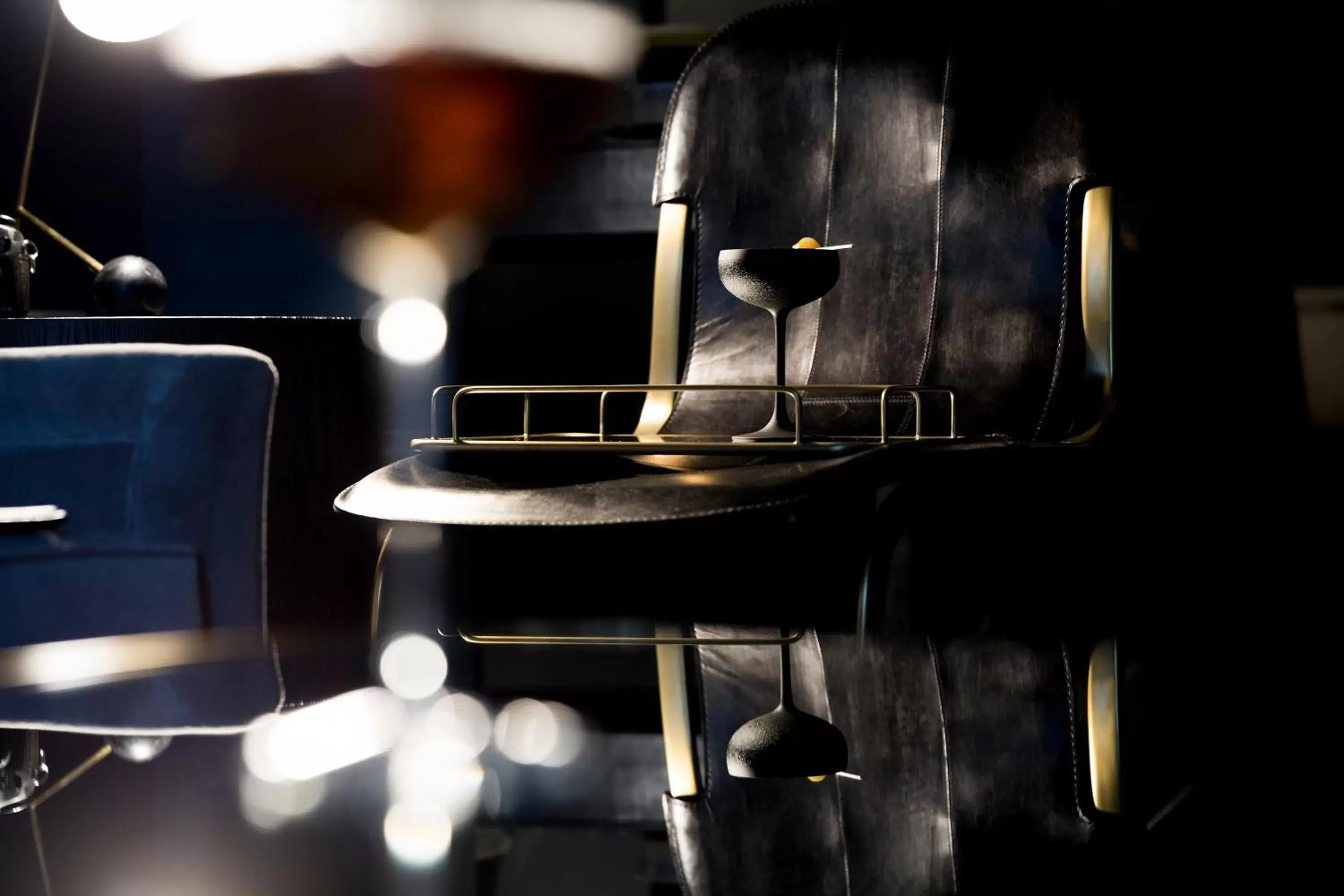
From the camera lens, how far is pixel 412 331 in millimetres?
1916

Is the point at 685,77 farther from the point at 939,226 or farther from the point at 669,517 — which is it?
the point at 669,517

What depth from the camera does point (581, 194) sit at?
72.0 inches

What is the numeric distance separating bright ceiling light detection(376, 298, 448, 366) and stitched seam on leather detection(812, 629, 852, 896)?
1.52 metres

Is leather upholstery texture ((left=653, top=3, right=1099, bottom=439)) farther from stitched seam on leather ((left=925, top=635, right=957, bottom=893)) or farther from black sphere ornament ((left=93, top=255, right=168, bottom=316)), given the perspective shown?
stitched seam on leather ((left=925, top=635, right=957, bottom=893))

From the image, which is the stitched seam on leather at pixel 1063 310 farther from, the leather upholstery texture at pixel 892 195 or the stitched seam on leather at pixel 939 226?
the stitched seam on leather at pixel 939 226

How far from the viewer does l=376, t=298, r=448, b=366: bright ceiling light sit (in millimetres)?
1892

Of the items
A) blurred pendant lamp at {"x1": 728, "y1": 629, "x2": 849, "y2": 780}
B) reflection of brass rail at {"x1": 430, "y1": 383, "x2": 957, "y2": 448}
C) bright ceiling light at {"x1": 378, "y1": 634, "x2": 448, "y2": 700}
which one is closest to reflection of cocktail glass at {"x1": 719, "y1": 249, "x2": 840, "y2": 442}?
reflection of brass rail at {"x1": 430, "y1": 383, "x2": 957, "y2": 448}

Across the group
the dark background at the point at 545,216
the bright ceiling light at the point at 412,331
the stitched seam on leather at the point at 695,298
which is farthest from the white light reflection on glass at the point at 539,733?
the bright ceiling light at the point at 412,331

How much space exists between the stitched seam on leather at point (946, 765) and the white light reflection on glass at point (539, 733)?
92mm

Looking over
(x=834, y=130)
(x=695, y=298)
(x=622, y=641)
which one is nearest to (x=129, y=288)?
(x=695, y=298)

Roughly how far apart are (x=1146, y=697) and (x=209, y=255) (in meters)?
1.85

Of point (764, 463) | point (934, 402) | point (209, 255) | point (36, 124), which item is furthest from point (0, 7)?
point (764, 463)

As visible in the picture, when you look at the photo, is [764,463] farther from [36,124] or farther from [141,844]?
[36,124]

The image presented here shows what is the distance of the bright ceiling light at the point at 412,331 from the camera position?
6.21 feet
